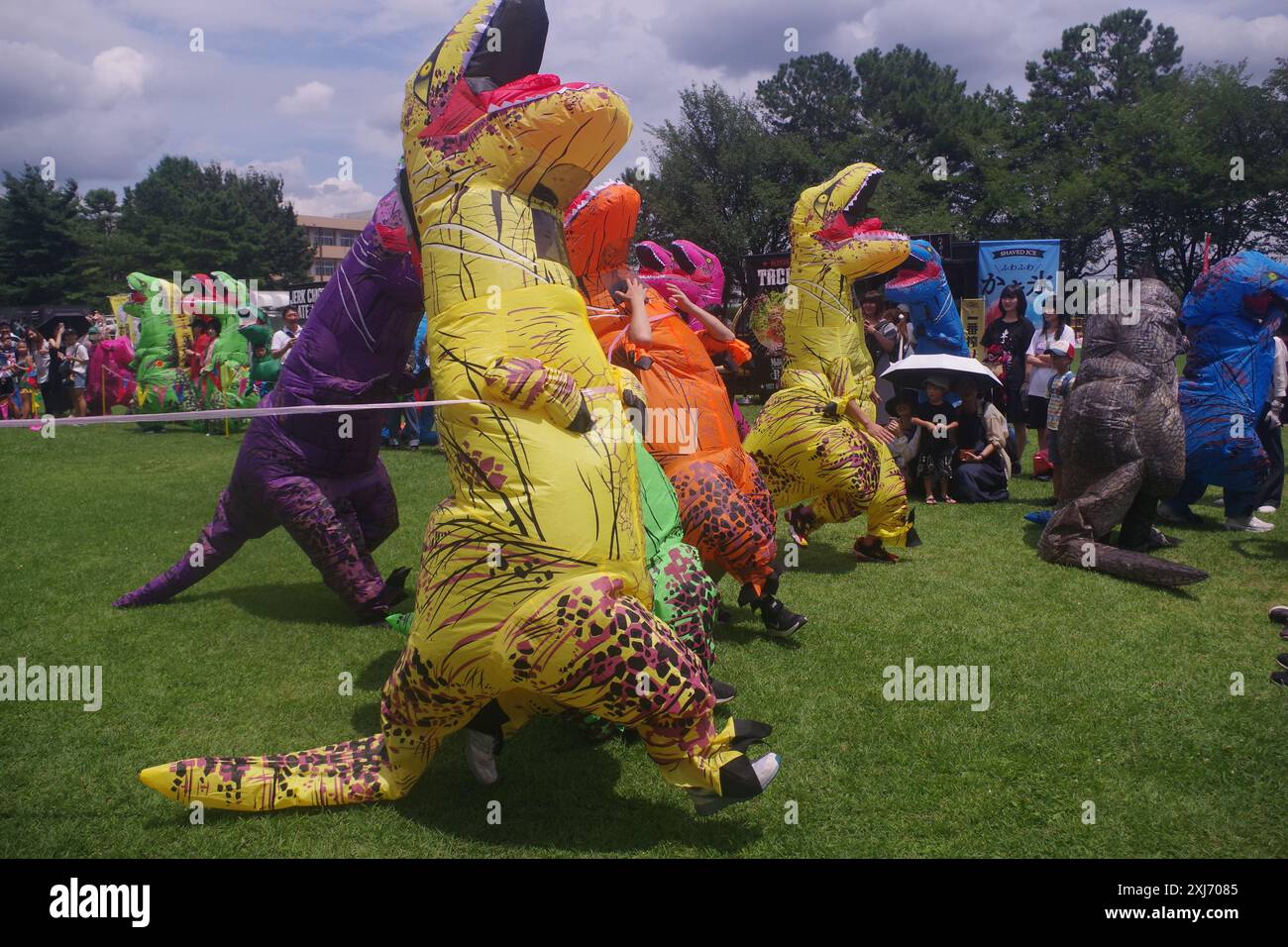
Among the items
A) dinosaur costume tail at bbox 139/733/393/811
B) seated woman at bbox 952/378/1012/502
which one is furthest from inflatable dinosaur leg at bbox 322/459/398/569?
seated woman at bbox 952/378/1012/502

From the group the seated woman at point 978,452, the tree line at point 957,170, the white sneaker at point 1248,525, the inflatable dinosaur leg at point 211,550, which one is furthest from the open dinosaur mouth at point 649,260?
the tree line at point 957,170

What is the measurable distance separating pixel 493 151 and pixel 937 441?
698 centimetres

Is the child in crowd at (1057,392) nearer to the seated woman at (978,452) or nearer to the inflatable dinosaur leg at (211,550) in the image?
the seated woman at (978,452)

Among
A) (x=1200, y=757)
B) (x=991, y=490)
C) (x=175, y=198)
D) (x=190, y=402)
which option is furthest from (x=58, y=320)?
(x=175, y=198)

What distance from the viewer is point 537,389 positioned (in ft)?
8.52

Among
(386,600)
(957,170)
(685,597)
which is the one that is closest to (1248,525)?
(685,597)

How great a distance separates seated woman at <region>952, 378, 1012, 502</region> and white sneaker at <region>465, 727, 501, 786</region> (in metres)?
6.65

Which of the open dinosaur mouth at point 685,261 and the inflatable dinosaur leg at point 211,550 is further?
the inflatable dinosaur leg at point 211,550

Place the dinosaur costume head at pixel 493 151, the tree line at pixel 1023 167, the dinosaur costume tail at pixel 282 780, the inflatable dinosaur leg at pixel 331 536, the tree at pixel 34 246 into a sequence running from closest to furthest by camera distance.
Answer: the dinosaur costume head at pixel 493 151 → the dinosaur costume tail at pixel 282 780 → the inflatable dinosaur leg at pixel 331 536 → the tree line at pixel 1023 167 → the tree at pixel 34 246

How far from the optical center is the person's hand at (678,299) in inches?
190

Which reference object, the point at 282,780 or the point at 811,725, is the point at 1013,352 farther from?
the point at 282,780

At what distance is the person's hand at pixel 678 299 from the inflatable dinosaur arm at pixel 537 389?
226 centimetres

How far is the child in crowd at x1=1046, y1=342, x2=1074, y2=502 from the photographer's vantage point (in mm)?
7965

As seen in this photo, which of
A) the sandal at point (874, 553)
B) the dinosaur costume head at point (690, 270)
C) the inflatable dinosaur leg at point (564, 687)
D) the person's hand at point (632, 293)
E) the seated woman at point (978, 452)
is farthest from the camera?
the seated woman at point (978, 452)
